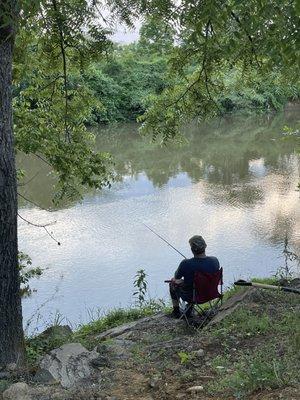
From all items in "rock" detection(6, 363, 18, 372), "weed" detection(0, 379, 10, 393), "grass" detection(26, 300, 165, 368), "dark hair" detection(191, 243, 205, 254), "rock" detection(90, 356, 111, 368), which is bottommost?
"grass" detection(26, 300, 165, 368)

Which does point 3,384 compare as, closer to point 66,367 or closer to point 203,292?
point 66,367

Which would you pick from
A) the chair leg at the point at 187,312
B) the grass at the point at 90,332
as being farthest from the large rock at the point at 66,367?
the chair leg at the point at 187,312

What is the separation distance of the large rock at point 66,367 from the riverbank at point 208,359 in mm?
48

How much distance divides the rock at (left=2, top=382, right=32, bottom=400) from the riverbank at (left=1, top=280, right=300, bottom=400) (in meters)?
0.03

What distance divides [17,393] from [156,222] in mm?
10887

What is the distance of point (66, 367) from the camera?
3.85 meters

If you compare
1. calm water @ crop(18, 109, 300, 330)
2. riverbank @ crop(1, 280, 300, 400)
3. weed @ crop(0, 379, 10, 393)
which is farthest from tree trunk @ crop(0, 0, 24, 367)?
calm water @ crop(18, 109, 300, 330)

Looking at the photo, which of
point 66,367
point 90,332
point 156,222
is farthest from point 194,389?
point 156,222

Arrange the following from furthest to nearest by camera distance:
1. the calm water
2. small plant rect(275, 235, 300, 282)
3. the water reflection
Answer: the water reflection → the calm water → small plant rect(275, 235, 300, 282)

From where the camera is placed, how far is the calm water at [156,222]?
10.0 metres

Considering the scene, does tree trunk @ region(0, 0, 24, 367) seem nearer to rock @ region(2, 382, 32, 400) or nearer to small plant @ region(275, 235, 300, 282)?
rock @ region(2, 382, 32, 400)

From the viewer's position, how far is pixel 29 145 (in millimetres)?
6910

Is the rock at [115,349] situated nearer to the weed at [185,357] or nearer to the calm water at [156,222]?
the weed at [185,357]

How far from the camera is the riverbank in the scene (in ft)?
10.5
